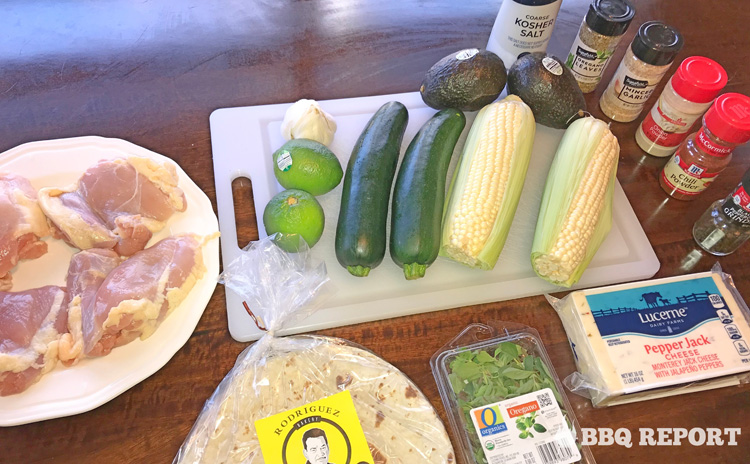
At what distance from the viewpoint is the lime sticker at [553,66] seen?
138 centimetres

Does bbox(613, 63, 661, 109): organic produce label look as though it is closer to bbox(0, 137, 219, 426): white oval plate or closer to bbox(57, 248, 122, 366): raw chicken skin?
bbox(0, 137, 219, 426): white oval plate

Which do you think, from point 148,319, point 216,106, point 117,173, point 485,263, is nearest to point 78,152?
point 117,173

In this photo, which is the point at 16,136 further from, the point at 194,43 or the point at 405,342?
the point at 405,342

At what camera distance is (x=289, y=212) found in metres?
1.18

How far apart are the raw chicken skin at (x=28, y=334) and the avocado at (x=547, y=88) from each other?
4.03ft

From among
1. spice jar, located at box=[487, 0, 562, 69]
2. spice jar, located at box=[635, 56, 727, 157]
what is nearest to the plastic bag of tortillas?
spice jar, located at box=[487, 0, 562, 69]

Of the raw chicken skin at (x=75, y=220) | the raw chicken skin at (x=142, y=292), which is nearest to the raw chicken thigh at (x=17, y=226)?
the raw chicken skin at (x=75, y=220)

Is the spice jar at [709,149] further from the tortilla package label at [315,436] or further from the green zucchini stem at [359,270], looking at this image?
the tortilla package label at [315,436]

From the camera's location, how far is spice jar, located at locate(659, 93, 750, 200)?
3.97 ft

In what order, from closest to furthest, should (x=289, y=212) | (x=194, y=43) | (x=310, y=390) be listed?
(x=310, y=390)
(x=289, y=212)
(x=194, y=43)

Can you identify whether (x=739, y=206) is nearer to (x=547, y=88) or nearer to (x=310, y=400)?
(x=547, y=88)

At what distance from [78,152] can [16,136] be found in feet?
0.71

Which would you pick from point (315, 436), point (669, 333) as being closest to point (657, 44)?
point (669, 333)

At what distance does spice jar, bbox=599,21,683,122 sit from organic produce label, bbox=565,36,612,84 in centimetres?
5
